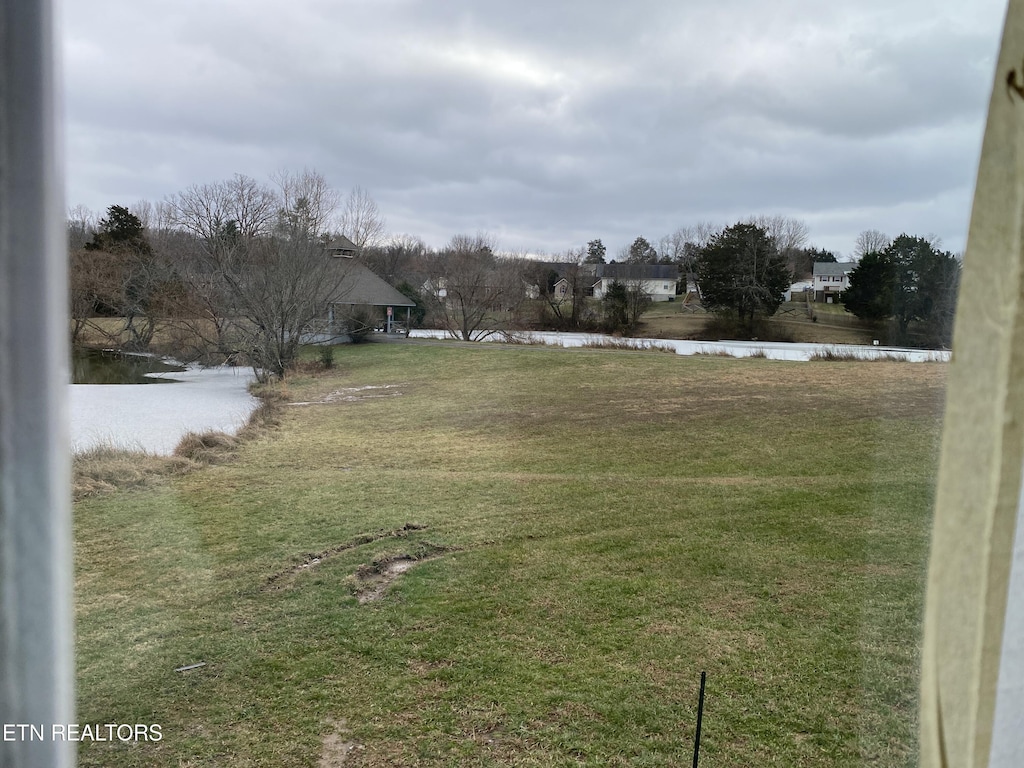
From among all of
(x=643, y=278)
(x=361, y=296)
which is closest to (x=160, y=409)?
(x=361, y=296)

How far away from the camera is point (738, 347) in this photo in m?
1.35

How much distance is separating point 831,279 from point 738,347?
0.95ft

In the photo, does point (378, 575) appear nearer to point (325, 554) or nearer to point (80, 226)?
point (325, 554)

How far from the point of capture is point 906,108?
0.91 m

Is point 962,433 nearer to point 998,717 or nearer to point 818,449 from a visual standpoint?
point 998,717

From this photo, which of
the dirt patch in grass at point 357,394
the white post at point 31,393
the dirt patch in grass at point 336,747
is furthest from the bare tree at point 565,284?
the white post at point 31,393

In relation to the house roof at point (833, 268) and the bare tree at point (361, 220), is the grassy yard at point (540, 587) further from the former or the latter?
the bare tree at point (361, 220)

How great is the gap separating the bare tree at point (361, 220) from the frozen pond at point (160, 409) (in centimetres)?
39

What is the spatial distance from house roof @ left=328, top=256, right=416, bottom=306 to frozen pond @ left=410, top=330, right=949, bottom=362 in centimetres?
11

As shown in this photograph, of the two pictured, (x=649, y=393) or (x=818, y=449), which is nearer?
(x=818, y=449)

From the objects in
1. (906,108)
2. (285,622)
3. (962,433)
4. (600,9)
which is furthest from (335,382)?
(962,433)

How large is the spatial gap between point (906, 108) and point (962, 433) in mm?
790

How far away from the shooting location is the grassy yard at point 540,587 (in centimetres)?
82

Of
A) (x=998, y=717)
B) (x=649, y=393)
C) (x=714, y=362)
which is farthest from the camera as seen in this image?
(x=649, y=393)
